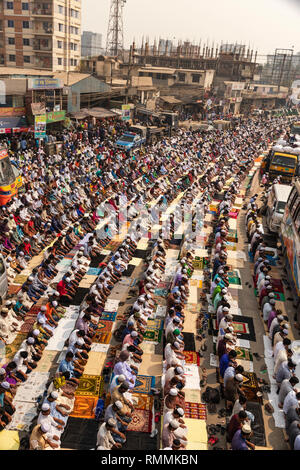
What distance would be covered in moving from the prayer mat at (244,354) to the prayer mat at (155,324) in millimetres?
2085

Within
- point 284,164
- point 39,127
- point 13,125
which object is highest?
point 39,127

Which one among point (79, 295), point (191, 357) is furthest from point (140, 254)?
point (191, 357)

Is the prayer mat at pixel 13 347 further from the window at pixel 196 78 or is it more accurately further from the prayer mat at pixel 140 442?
the window at pixel 196 78

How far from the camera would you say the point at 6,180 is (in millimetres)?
15852

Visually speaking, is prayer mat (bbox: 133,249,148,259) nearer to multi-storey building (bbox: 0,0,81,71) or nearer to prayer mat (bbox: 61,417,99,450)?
prayer mat (bbox: 61,417,99,450)

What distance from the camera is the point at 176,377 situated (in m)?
7.84

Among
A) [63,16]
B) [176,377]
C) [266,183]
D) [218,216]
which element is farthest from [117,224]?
[63,16]

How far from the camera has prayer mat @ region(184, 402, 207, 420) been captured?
7.87 meters

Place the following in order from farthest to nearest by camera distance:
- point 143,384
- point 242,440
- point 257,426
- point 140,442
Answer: point 143,384
point 257,426
point 140,442
point 242,440

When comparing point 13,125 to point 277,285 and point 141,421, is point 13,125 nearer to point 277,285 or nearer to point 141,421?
point 277,285

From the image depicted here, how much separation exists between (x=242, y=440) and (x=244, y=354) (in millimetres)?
3066

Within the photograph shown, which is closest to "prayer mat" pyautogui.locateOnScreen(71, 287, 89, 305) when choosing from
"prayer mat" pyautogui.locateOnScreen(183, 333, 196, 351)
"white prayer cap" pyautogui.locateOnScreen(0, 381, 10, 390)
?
"prayer mat" pyautogui.locateOnScreen(183, 333, 196, 351)

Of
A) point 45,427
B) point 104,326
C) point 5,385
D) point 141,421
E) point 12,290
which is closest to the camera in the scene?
point 45,427

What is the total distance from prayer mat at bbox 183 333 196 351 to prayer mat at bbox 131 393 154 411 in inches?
73.2
